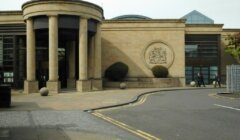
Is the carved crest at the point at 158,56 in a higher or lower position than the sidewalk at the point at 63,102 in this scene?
higher

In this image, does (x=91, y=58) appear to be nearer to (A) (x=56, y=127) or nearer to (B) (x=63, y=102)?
(B) (x=63, y=102)

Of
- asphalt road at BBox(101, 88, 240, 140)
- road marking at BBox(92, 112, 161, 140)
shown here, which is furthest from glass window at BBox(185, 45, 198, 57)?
road marking at BBox(92, 112, 161, 140)

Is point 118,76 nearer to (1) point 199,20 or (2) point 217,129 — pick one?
(2) point 217,129

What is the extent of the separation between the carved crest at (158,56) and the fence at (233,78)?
48.2 ft

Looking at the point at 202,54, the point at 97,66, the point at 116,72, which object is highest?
the point at 202,54

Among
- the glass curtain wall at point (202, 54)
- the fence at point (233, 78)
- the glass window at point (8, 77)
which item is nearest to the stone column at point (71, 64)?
the glass window at point (8, 77)

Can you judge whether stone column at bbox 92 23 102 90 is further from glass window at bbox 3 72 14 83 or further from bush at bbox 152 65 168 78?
bush at bbox 152 65 168 78

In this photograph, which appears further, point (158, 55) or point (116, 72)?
point (158, 55)

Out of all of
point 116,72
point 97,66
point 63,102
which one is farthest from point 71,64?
point 63,102

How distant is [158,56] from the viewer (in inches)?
1853

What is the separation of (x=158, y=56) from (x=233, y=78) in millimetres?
15266

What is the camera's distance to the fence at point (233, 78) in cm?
3238

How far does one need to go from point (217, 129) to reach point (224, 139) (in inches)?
73.5

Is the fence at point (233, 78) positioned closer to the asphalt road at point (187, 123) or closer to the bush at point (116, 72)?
the asphalt road at point (187, 123)
